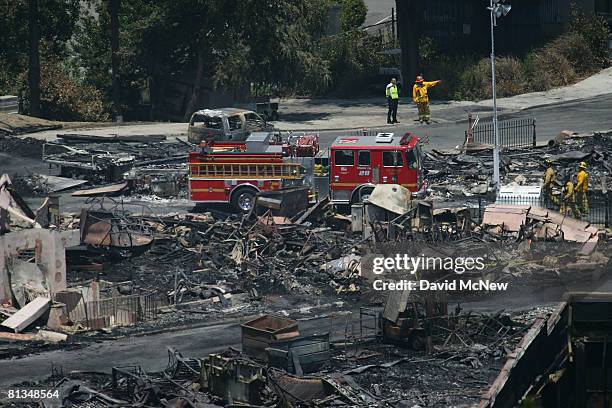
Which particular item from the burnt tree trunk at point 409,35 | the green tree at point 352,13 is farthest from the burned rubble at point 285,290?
the green tree at point 352,13

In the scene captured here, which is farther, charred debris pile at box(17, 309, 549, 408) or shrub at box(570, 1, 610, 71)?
shrub at box(570, 1, 610, 71)

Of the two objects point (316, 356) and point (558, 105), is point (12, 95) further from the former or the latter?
point (316, 356)

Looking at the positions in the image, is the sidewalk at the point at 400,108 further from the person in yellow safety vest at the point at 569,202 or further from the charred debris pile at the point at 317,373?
the charred debris pile at the point at 317,373

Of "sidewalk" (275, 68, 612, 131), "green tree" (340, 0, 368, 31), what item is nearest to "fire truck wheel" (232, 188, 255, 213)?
"sidewalk" (275, 68, 612, 131)

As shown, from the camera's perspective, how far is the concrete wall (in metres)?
27.3

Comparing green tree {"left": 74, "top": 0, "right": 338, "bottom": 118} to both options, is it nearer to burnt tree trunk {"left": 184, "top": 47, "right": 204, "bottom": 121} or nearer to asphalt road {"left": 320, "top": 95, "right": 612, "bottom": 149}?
burnt tree trunk {"left": 184, "top": 47, "right": 204, "bottom": 121}

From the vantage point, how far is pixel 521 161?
41688 millimetres

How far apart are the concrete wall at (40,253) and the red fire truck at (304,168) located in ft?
25.8

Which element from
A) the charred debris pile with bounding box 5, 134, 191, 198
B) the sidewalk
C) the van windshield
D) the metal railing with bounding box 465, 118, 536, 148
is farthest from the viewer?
the sidewalk

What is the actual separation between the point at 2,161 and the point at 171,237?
1419 cm

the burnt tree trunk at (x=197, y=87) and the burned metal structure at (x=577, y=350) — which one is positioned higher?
the burnt tree trunk at (x=197, y=87)

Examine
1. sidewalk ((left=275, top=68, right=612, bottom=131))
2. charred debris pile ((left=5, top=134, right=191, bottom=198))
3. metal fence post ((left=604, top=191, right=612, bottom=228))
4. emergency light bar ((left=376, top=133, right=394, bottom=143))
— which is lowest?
metal fence post ((left=604, top=191, right=612, bottom=228))

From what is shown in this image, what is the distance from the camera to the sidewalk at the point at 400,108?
5119cm

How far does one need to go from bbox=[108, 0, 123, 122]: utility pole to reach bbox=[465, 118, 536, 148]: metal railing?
15865mm
